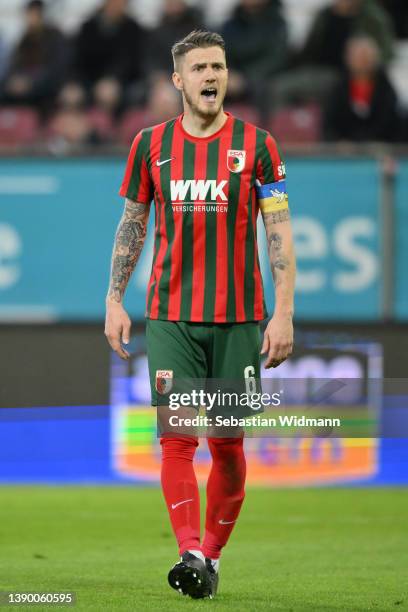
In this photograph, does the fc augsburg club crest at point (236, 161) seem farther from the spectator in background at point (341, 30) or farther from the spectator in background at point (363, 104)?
the spectator in background at point (341, 30)

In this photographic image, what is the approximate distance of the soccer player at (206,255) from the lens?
5.36 m

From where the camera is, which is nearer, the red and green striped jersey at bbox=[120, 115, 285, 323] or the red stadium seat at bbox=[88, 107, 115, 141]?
the red and green striped jersey at bbox=[120, 115, 285, 323]

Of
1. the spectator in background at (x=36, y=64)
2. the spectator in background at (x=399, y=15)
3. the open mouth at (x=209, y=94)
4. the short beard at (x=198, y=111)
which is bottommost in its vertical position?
the short beard at (x=198, y=111)

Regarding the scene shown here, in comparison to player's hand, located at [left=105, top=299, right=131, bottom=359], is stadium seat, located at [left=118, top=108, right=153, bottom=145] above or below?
above

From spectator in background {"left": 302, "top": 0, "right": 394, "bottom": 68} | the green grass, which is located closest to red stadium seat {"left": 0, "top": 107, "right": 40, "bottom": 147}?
spectator in background {"left": 302, "top": 0, "right": 394, "bottom": 68}

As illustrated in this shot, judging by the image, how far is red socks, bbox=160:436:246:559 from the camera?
529 cm

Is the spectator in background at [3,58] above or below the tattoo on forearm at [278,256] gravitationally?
above

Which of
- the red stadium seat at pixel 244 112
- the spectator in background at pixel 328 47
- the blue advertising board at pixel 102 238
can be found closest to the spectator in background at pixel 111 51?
the red stadium seat at pixel 244 112

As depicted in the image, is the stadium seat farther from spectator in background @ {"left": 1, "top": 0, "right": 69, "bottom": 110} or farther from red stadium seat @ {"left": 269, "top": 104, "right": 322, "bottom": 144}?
red stadium seat @ {"left": 269, "top": 104, "right": 322, "bottom": 144}

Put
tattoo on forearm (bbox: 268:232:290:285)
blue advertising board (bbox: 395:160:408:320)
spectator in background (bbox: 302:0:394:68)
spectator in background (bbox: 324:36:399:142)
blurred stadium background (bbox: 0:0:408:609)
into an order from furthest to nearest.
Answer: spectator in background (bbox: 302:0:394:68) < spectator in background (bbox: 324:36:399:142) < blue advertising board (bbox: 395:160:408:320) < blurred stadium background (bbox: 0:0:408:609) < tattoo on forearm (bbox: 268:232:290:285)

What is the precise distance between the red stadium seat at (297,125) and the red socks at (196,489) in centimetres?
684

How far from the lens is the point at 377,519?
8484 mm

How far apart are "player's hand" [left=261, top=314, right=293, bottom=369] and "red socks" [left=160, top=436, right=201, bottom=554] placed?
44 cm

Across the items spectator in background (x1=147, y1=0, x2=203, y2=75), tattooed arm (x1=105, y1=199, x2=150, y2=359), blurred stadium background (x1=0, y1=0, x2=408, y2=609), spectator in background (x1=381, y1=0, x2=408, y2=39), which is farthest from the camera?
spectator in background (x1=381, y1=0, x2=408, y2=39)
